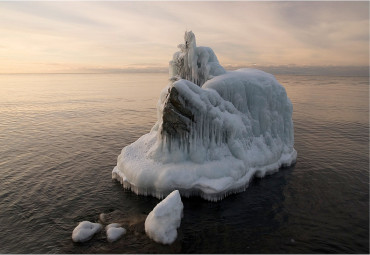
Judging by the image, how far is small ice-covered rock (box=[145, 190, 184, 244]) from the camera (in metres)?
12.9

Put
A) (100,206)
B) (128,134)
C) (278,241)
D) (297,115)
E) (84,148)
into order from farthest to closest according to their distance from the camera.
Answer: (297,115)
(128,134)
(84,148)
(100,206)
(278,241)

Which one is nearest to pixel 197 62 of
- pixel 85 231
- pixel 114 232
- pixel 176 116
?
pixel 176 116

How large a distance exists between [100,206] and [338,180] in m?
18.8

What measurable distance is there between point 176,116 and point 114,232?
8.70m

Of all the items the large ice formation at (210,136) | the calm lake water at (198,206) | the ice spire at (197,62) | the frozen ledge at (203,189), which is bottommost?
the calm lake water at (198,206)

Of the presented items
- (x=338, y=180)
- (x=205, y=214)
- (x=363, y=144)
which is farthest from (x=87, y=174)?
(x=363, y=144)

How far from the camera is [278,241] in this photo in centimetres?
1295

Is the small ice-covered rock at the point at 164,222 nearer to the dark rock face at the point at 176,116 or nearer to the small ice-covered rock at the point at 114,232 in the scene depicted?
the small ice-covered rock at the point at 114,232

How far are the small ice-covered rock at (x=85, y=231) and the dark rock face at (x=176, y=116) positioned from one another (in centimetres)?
793

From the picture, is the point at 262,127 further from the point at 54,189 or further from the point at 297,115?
the point at 297,115

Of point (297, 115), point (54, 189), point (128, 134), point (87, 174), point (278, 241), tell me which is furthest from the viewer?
point (297, 115)

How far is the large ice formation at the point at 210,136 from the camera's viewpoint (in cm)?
1714

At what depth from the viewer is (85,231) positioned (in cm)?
1338

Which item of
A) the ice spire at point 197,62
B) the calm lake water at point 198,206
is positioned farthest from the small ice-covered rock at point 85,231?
the ice spire at point 197,62
